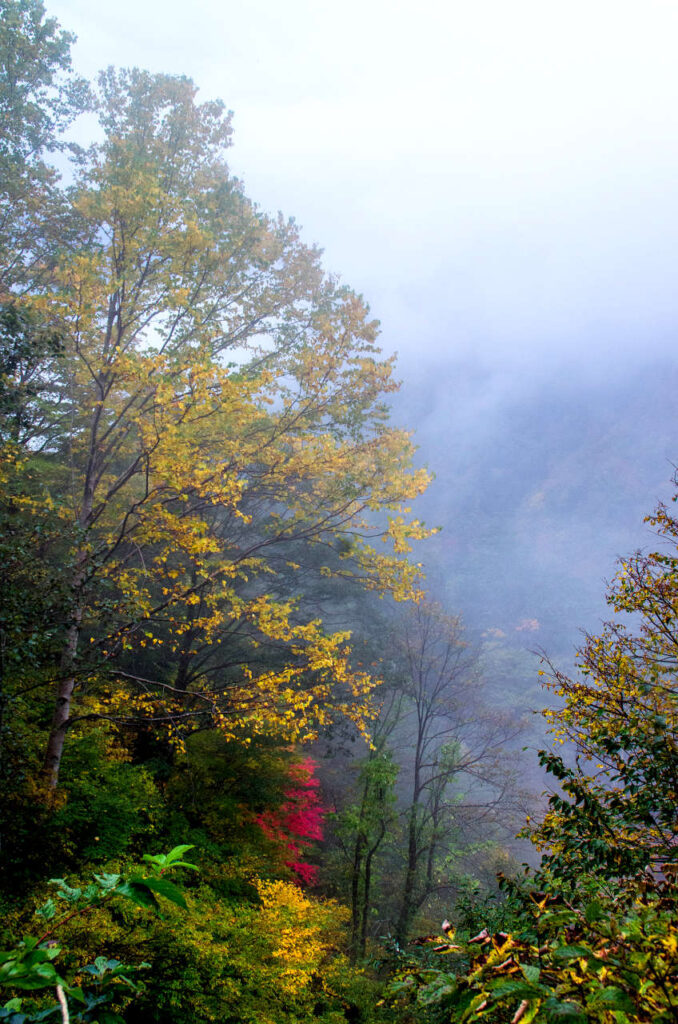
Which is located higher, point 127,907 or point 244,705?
point 244,705

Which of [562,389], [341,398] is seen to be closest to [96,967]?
[341,398]

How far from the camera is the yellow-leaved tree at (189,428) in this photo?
6000 mm

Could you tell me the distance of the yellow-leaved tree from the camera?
600cm

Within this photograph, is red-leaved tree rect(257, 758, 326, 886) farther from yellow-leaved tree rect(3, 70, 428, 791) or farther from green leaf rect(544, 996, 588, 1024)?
green leaf rect(544, 996, 588, 1024)

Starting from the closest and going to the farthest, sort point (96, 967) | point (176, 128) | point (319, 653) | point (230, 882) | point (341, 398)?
1. point (96, 967)
2. point (319, 653)
3. point (230, 882)
4. point (341, 398)
5. point (176, 128)

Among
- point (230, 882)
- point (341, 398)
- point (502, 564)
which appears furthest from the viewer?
point (502, 564)

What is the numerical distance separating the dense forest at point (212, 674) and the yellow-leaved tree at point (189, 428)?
0.06m

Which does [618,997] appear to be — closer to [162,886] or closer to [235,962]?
[162,886]

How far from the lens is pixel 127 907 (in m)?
4.48

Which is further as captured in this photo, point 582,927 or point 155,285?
point 155,285

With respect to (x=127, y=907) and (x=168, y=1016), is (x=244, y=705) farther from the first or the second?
(x=168, y=1016)

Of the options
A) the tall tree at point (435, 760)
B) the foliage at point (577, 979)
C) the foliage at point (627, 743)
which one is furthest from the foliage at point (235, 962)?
the tall tree at point (435, 760)

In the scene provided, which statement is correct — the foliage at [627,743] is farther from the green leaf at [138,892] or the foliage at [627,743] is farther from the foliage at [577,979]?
the green leaf at [138,892]

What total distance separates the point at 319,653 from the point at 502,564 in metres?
78.9
